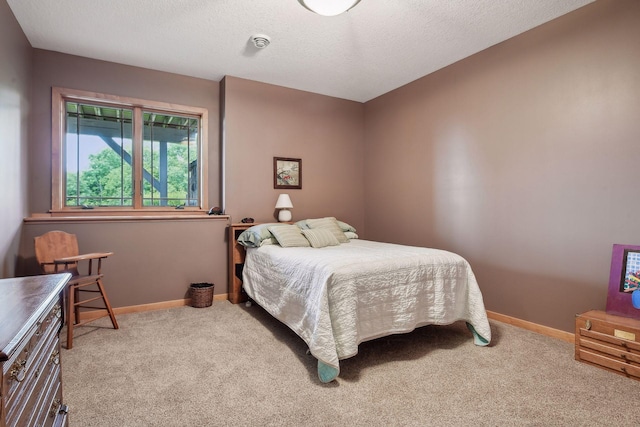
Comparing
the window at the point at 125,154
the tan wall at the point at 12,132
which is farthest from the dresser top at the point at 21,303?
the window at the point at 125,154

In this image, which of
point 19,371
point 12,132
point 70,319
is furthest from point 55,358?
point 12,132

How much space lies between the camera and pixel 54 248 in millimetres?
2869

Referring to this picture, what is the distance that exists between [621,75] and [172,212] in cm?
422

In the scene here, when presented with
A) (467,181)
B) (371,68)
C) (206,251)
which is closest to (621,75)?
(467,181)

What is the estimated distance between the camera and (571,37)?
2.64 m

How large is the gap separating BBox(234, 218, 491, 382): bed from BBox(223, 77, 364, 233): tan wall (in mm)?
1387

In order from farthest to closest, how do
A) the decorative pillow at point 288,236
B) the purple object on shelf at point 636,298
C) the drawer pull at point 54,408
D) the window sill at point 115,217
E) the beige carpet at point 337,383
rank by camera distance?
the decorative pillow at point 288,236 → the window sill at point 115,217 → the purple object on shelf at point 636,298 → the beige carpet at point 337,383 → the drawer pull at point 54,408

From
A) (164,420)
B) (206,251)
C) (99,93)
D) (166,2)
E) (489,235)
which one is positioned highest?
(166,2)

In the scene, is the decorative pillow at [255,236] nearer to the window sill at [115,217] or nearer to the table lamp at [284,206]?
the window sill at [115,217]

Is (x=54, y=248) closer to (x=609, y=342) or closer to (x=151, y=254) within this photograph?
(x=151, y=254)

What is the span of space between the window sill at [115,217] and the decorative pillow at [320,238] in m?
1.12

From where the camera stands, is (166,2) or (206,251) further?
(206,251)

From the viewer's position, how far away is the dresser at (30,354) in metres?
0.77

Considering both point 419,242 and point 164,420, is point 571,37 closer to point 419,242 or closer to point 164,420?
point 419,242
